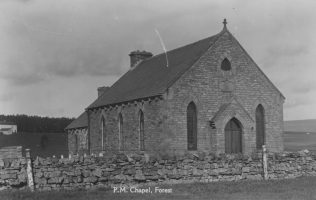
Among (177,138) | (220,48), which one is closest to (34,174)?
(177,138)

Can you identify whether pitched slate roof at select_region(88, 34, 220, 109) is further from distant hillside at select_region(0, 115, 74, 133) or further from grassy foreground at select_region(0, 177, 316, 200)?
distant hillside at select_region(0, 115, 74, 133)

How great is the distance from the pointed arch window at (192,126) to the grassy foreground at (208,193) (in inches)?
415

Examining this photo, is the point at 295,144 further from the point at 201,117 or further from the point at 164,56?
the point at 201,117

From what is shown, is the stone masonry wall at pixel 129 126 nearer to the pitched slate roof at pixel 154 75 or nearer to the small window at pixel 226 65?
the pitched slate roof at pixel 154 75

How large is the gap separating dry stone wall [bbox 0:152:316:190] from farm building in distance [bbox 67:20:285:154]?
752 centimetres

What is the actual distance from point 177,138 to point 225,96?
4751 millimetres

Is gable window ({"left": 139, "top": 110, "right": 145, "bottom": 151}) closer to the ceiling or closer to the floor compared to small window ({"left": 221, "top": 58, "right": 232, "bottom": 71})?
closer to the floor

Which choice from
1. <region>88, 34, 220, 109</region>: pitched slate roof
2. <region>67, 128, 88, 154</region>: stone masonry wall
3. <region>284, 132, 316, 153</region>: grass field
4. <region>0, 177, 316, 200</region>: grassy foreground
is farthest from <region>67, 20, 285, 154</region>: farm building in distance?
<region>284, 132, 316, 153</region>: grass field

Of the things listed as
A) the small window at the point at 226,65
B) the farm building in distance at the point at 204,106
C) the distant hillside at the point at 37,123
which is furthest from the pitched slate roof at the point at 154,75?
the distant hillside at the point at 37,123

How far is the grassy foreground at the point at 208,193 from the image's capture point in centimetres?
1731

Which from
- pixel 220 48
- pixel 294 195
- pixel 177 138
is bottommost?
pixel 294 195

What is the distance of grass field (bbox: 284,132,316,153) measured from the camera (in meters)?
48.2

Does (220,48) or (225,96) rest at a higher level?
(220,48)

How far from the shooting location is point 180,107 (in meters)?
31.0
